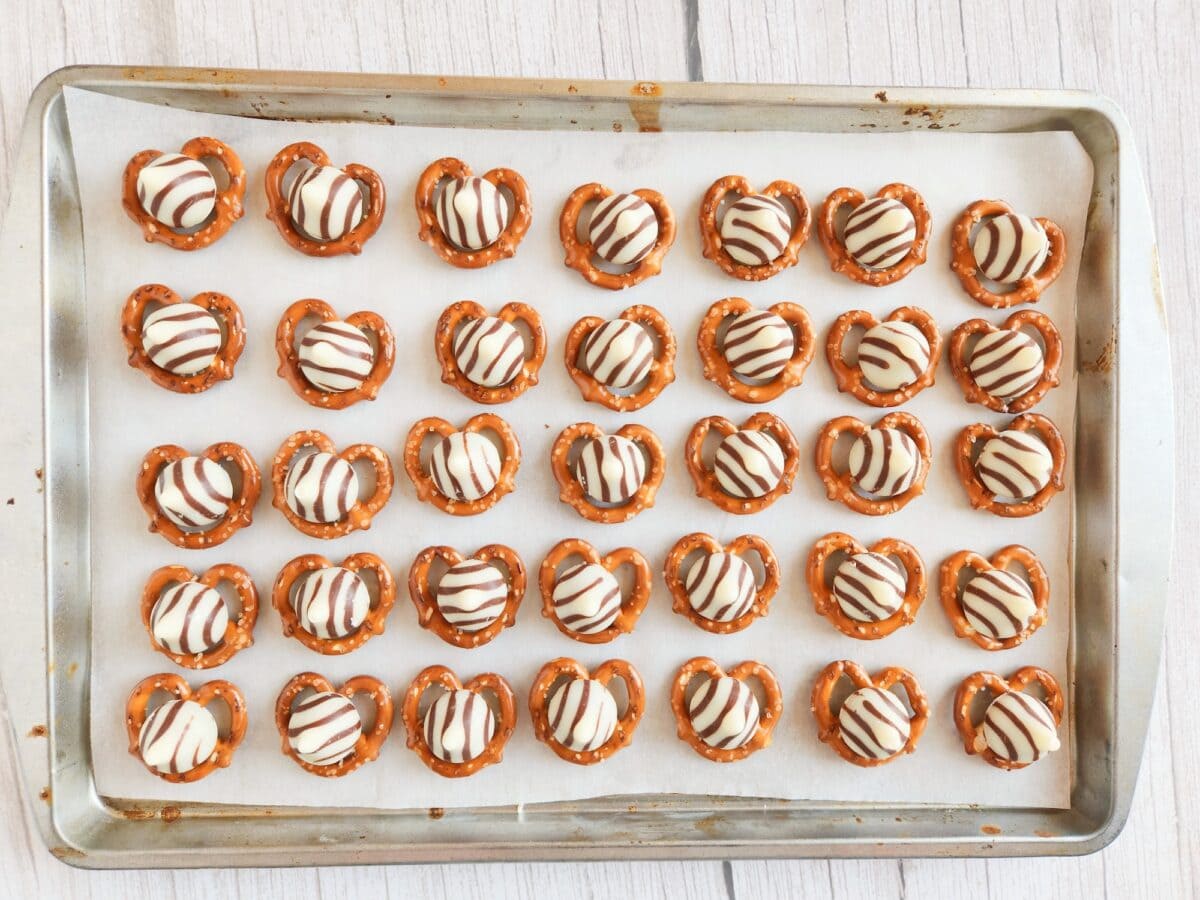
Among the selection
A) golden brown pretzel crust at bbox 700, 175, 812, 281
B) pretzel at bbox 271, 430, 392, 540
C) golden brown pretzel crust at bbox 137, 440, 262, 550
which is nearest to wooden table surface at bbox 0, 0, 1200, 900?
golden brown pretzel crust at bbox 700, 175, 812, 281

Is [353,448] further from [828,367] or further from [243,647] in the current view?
[828,367]

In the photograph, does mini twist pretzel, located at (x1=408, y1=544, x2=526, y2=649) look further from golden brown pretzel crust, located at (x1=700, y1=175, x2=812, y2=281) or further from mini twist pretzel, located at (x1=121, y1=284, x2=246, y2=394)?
golden brown pretzel crust, located at (x1=700, y1=175, x2=812, y2=281)

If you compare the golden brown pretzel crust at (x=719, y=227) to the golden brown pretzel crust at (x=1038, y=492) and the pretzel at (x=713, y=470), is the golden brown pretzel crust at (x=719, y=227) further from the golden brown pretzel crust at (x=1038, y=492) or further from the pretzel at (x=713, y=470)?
the golden brown pretzel crust at (x=1038, y=492)

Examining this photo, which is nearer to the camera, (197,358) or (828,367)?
(197,358)

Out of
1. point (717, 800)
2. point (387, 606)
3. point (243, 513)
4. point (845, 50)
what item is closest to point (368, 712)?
point (387, 606)

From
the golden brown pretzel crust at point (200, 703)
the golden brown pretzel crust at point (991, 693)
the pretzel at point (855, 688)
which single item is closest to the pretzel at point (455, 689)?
the golden brown pretzel crust at point (200, 703)

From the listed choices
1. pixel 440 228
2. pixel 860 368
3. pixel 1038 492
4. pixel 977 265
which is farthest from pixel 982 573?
pixel 440 228
